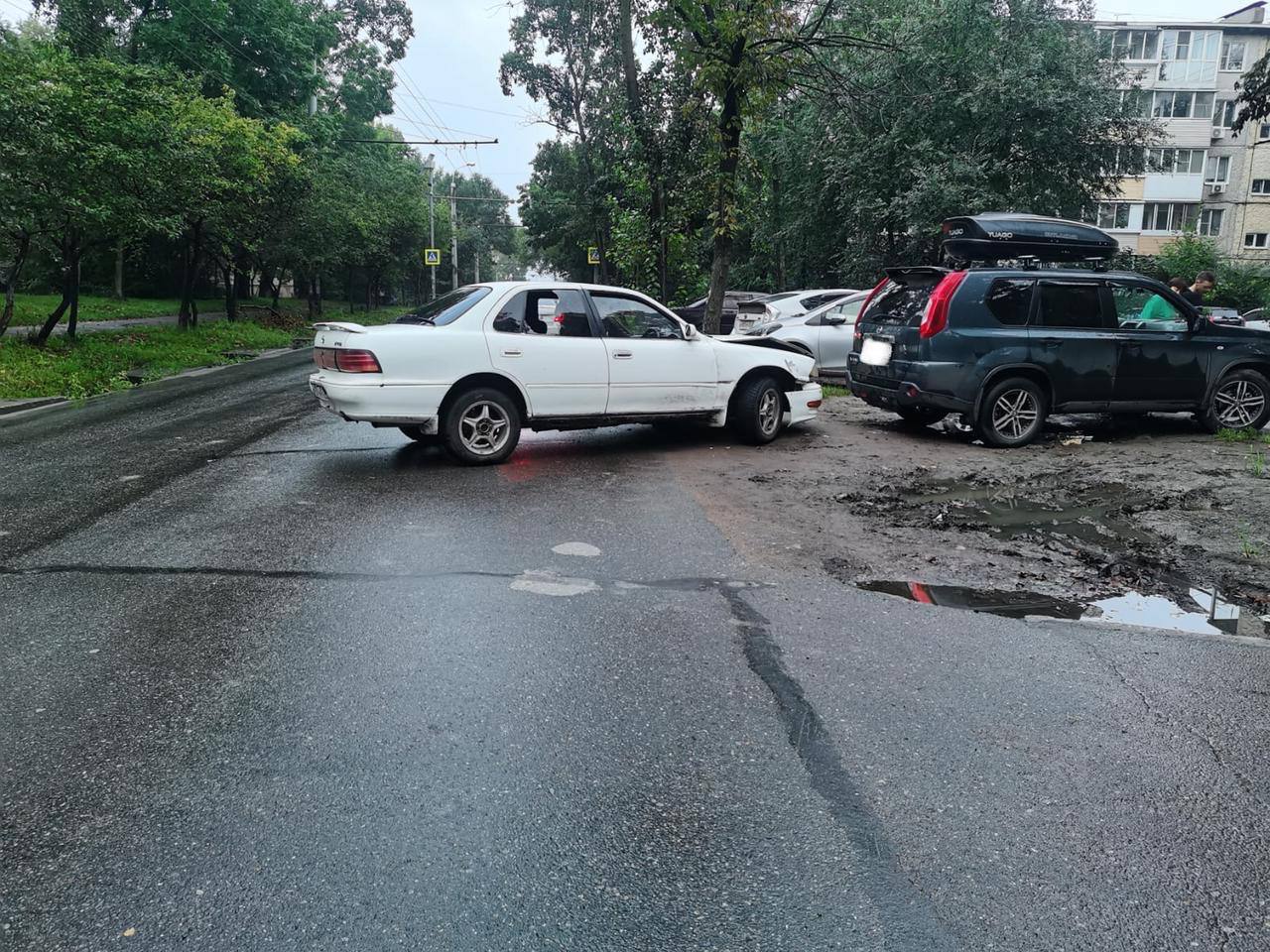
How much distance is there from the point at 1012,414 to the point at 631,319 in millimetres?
4230

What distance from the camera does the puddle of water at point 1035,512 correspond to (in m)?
6.39

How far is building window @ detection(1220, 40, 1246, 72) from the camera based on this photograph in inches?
1890

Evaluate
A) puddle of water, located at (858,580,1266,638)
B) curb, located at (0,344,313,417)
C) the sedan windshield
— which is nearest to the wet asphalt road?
puddle of water, located at (858,580,1266,638)

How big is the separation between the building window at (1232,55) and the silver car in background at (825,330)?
47.8 m

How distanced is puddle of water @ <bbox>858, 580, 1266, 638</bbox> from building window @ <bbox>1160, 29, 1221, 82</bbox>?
52.9m

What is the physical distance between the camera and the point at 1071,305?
9.55m

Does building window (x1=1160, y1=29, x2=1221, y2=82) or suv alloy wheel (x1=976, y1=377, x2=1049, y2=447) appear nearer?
suv alloy wheel (x1=976, y1=377, x2=1049, y2=447)

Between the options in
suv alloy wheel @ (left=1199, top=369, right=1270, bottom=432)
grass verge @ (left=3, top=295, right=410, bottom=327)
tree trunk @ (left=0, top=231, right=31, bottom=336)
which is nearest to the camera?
suv alloy wheel @ (left=1199, top=369, right=1270, bottom=432)

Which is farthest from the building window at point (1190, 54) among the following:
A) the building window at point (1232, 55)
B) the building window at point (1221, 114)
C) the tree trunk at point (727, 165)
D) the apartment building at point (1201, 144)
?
the tree trunk at point (727, 165)

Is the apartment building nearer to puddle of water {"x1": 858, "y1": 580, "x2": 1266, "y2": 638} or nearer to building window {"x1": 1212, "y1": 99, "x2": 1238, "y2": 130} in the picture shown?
building window {"x1": 1212, "y1": 99, "x2": 1238, "y2": 130}

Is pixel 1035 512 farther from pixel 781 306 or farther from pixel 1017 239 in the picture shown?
pixel 781 306

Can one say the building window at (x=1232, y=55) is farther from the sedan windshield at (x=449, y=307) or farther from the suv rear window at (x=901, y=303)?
the sedan windshield at (x=449, y=307)

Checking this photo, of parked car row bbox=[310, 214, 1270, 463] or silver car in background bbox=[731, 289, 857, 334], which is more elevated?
silver car in background bbox=[731, 289, 857, 334]

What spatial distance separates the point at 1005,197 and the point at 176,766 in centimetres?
2182
